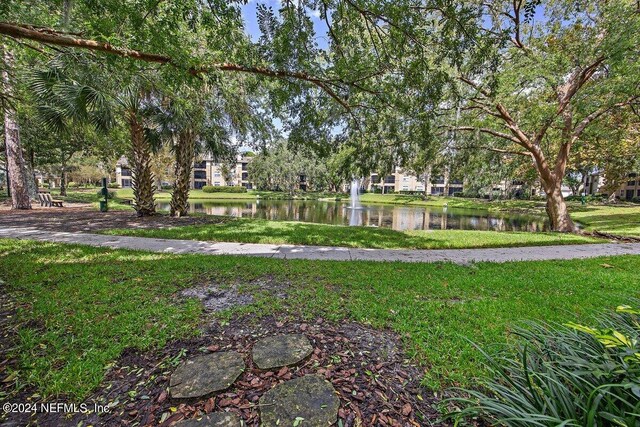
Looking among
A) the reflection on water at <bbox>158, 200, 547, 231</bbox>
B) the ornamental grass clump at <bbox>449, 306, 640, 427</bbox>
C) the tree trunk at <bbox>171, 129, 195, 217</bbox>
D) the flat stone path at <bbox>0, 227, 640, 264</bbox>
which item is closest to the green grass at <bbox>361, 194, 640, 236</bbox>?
the reflection on water at <bbox>158, 200, 547, 231</bbox>

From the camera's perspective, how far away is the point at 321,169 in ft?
148

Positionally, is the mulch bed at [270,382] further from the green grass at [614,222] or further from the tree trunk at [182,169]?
the green grass at [614,222]

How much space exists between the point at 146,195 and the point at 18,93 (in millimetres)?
4499

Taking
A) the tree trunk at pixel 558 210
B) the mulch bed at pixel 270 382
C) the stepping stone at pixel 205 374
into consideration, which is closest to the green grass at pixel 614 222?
the tree trunk at pixel 558 210

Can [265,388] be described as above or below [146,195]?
below

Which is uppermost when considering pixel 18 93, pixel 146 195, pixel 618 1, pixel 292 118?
pixel 618 1

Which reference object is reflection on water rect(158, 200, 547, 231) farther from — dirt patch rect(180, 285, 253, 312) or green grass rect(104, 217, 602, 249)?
dirt patch rect(180, 285, 253, 312)

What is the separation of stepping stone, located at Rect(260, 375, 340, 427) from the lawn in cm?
90

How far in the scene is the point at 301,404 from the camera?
1955 mm

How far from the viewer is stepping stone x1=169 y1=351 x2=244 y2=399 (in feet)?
6.86

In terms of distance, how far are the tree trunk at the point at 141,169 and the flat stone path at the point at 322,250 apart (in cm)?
326

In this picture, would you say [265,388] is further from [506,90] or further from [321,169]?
[321,169]

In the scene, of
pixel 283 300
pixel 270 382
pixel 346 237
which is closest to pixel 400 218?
pixel 346 237

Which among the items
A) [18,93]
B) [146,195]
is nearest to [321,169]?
[146,195]
